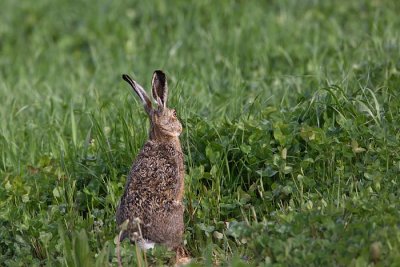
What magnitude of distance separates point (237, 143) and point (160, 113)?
0.76 metres

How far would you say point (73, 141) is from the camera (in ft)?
22.1

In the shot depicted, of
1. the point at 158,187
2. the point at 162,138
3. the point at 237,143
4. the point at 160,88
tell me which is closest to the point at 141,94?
the point at 160,88

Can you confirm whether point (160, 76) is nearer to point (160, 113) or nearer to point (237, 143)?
point (160, 113)

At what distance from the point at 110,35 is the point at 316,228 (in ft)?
17.1

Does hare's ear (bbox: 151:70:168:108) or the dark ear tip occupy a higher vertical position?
the dark ear tip

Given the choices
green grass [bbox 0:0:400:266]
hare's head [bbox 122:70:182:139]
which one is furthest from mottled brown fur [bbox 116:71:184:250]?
green grass [bbox 0:0:400:266]

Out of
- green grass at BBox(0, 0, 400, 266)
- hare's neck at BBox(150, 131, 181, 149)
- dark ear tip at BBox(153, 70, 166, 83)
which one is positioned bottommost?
green grass at BBox(0, 0, 400, 266)

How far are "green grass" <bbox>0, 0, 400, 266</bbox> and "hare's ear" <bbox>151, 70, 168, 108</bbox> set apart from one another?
548mm

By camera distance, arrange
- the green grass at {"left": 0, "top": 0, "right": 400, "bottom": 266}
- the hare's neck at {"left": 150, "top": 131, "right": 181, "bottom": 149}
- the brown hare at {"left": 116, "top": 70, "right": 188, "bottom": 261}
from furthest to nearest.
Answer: the hare's neck at {"left": 150, "top": 131, "right": 181, "bottom": 149}
the brown hare at {"left": 116, "top": 70, "right": 188, "bottom": 261}
the green grass at {"left": 0, "top": 0, "right": 400, "bottom": 266}

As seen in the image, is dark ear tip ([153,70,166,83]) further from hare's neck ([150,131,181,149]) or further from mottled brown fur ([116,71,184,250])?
hare's neck ([150,131,181,149])

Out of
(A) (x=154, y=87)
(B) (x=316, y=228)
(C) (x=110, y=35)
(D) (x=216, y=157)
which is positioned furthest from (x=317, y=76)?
(C) (x=110, y=35)

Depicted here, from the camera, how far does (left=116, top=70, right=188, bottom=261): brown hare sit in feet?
17.1

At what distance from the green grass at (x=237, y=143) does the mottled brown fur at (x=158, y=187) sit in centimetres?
16

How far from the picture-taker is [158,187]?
5.27 meters
